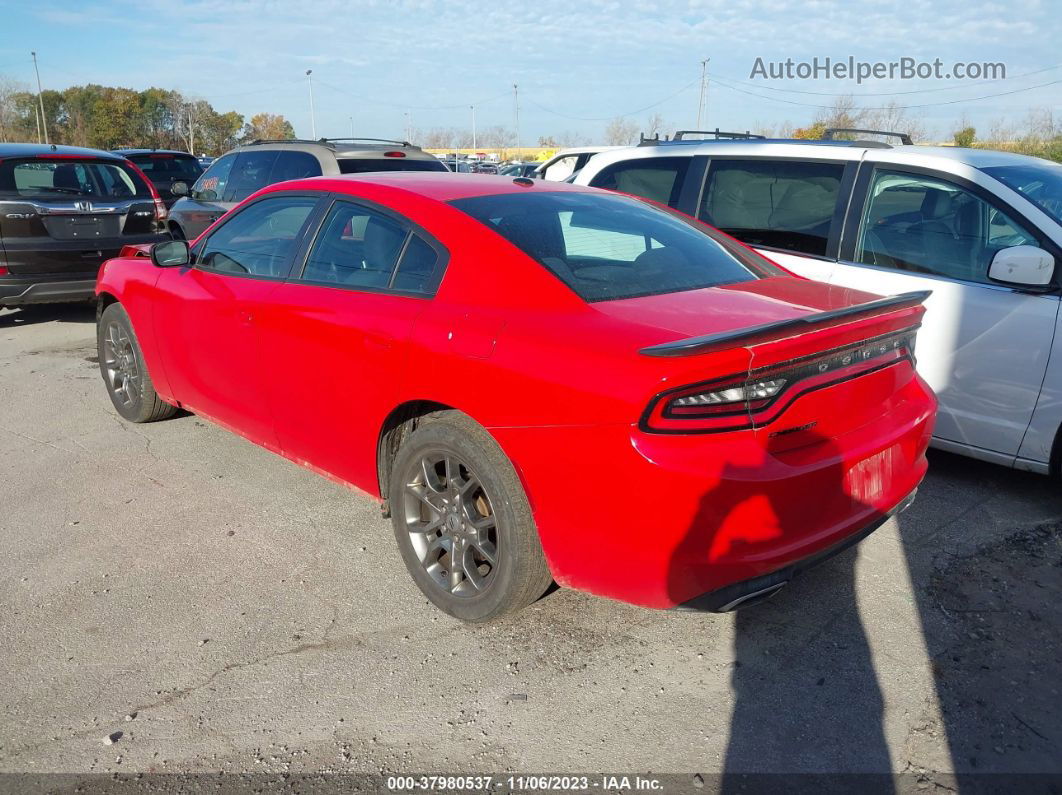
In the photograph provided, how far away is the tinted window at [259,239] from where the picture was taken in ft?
13.2

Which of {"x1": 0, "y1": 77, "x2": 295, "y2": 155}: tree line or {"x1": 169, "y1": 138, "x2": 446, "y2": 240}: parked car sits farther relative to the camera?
{"x1": 0, "y1": 77, "x2": 295, "y2": 155}: tree line

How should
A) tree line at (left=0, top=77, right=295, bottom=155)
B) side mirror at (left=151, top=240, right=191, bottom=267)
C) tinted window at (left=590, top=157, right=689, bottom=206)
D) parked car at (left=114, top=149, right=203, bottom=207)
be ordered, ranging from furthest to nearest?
tree line at (left=0, top=77, right=295, bottom=155)
parked car at (left=114, top=149, right=203, bottom=207)
tinted window at (left=590, top=157, right=689, bottom=206)
side mirror at (left=151, top=240, right=191, bottom=267)

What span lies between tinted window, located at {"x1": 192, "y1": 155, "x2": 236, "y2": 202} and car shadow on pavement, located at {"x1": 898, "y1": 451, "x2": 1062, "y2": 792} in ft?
26.3

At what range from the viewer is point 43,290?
8227mm

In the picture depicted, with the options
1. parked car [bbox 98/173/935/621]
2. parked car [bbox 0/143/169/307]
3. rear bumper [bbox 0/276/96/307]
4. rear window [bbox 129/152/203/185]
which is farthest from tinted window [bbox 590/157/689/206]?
rear window [bbox 129/152/203/185]

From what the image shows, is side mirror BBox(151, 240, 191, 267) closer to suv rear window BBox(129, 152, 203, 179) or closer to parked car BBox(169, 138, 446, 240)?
parked car BBox(169, 138, 446, 240)

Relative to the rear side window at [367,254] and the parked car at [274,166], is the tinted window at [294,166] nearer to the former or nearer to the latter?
the parked car at [274,166]

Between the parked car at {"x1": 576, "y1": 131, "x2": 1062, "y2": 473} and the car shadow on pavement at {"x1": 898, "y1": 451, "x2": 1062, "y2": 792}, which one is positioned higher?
the parked car at {"x1": 576, "y1": 131, "x2": 1062, "y2": 473}

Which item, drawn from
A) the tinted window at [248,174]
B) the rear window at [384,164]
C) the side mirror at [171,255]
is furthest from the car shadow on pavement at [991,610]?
the tinted window at [248,174]

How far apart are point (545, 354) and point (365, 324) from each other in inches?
37.7

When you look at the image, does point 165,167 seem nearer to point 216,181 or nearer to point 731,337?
point 216,181

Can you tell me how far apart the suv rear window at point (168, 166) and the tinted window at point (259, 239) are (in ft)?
42.8

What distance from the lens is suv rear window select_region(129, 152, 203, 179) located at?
16.4 meters

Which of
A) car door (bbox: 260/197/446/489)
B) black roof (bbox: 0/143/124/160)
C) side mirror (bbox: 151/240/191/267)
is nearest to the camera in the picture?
car door (bbox: 260/197/446/489)
